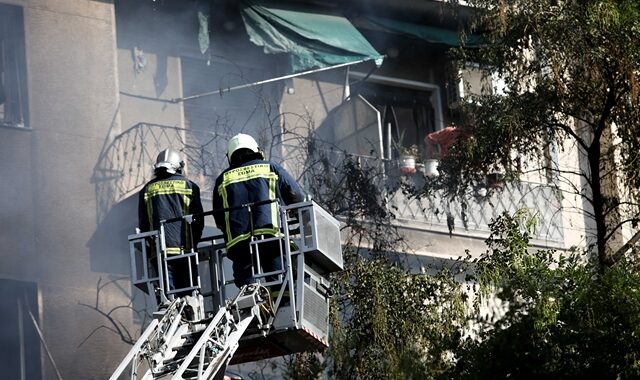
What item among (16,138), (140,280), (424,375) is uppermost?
(16,138)

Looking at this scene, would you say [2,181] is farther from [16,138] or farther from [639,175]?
[639,175]

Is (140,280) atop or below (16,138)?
below

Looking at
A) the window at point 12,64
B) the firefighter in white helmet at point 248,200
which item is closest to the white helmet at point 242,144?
the firefighter in white helmet at point 248,200

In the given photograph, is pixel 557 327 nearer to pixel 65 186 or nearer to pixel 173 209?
pixel 173 209

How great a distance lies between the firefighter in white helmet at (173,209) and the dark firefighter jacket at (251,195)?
307 mm

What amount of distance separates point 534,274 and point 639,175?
7.05 ft

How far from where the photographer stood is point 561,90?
623 inches

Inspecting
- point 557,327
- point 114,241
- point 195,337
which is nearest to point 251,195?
point 195,337

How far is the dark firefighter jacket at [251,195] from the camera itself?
488 inches

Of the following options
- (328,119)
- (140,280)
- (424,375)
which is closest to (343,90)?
(328,119)

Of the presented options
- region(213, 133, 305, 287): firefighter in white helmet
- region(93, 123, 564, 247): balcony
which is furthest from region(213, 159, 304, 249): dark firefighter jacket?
region(93, 123, 564, 247): balcony

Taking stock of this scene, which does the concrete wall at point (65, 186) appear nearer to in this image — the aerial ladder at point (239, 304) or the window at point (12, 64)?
the window at point (12, 64)

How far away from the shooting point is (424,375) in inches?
580

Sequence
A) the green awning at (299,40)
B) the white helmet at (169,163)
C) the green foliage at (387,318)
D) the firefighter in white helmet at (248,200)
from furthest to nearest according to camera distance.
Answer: the green awning at (299,40) → the green foliage at (387,318) → the white helmet at (169,163) → the firefighter in white helmet at (248,200)
